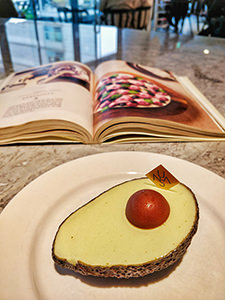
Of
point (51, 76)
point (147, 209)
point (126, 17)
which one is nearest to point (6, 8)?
point (126, 17)

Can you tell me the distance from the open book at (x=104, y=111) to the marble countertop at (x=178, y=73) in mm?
27

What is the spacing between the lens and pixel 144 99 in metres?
0.73

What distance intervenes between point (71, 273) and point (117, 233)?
0.09 meters

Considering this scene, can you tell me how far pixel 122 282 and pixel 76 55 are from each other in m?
1.23

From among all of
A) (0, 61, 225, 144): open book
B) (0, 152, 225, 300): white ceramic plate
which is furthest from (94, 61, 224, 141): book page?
(0, 152, 225, 300): white ceramic plate

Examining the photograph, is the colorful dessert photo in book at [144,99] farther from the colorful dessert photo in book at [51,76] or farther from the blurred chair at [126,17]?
the blurred chair at [126,17]

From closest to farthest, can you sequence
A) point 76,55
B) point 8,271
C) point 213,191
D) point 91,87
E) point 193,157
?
point 8,271, point 213,191, point 193,157, point 91,87, point 76,55

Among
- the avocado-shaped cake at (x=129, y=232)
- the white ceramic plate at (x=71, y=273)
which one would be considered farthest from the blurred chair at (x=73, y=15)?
the avocado-shaped cake at (x=129, y=232)

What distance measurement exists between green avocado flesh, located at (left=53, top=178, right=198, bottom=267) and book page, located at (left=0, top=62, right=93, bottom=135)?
30 centimetres

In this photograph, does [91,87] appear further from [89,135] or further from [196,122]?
[196,122]

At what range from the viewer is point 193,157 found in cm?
61

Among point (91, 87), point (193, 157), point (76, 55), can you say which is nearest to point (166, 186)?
point (193, 157)

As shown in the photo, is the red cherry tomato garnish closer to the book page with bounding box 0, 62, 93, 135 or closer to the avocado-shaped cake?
the avocado-shaped cake

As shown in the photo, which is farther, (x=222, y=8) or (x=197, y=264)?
(x=222, y=8)
